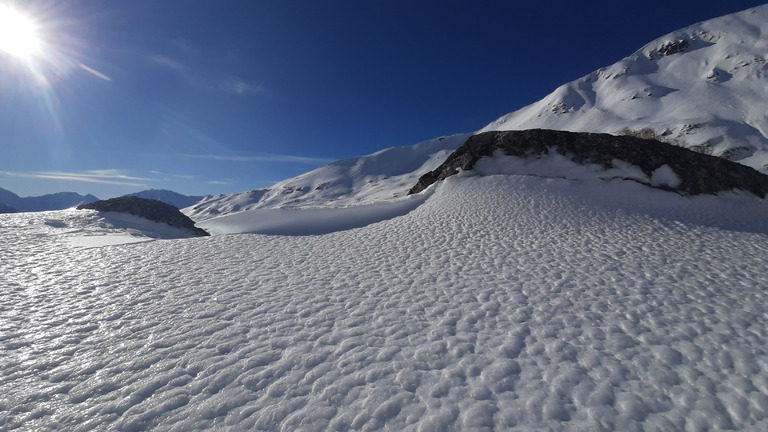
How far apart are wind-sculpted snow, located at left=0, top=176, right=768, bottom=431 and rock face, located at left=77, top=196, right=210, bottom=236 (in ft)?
33.0

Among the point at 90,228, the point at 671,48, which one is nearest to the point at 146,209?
the point at 90,228

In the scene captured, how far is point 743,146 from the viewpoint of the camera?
5909cm

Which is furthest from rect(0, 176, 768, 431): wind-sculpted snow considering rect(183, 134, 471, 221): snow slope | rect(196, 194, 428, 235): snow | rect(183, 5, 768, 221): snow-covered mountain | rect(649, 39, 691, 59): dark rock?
rect(649, 39, 691, 59): dark rock

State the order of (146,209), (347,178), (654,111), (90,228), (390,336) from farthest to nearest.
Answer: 1. (347,178)
2. (654,111)
3. (146,209)
4. (90,228)
5. (390,336)

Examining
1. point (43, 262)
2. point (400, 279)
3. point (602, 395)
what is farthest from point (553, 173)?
point (43, 262)

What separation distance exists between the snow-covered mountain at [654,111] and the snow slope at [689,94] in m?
0.27

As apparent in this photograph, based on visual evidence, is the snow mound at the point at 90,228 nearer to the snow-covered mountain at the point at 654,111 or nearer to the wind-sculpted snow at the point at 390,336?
the wind-sculpted snow at the point at 390,336

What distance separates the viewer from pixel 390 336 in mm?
5418

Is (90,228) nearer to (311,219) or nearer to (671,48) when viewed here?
(311,219)

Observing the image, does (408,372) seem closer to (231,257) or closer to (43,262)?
(231,257)

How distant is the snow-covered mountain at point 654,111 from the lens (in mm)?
70500

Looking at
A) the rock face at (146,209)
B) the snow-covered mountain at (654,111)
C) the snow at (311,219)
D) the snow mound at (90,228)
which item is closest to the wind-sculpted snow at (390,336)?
the snow mound at (90,228)

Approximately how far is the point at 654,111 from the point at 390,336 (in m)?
130

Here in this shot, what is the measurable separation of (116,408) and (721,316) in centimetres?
1058
